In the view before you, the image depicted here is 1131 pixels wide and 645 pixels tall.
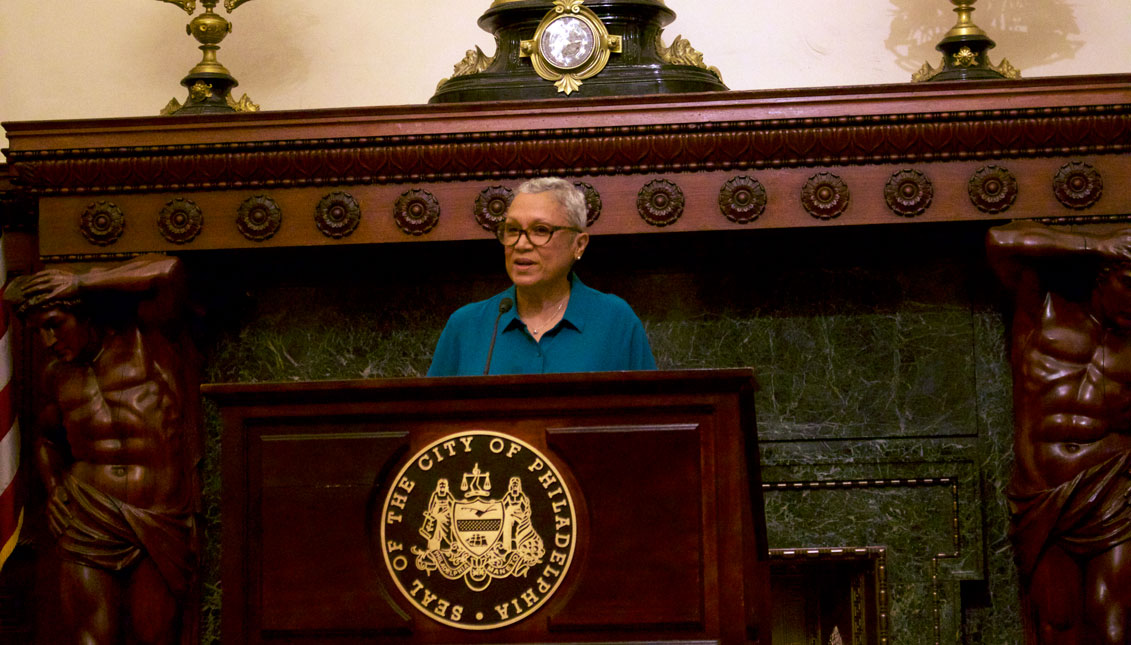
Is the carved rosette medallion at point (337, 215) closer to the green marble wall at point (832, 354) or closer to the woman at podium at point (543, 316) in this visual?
the green marble wall at point (832, 354)

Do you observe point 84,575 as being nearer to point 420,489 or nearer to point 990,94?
point 420,489

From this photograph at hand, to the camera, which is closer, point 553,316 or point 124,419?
point 553,316

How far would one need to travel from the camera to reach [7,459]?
5129mm

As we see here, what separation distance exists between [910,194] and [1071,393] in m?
0.77

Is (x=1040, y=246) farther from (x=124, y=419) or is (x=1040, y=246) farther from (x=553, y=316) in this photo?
(x=124, y=419)

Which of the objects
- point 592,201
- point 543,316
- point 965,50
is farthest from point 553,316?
point 965,50

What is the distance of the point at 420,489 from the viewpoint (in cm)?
273

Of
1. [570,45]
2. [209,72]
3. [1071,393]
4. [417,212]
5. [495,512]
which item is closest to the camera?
[495,512]

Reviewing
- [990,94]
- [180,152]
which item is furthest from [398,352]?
[990,94]

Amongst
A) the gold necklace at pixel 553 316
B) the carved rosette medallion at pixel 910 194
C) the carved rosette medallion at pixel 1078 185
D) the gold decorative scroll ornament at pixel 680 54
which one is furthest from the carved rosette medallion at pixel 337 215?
the carved rosette medallion at pixel 1078 185

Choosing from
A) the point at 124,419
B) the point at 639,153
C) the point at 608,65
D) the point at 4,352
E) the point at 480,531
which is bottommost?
the point at 480,531

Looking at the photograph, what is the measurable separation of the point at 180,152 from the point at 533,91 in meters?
1.14

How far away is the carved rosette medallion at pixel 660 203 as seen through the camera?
475 centimetres

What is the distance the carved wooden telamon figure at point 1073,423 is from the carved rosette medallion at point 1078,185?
0.15m
